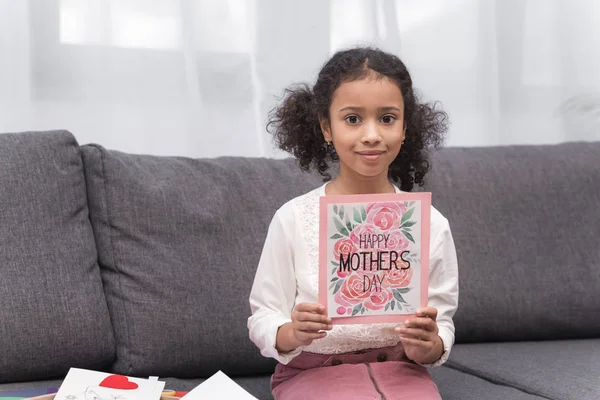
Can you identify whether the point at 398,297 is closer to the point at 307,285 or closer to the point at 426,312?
the point at 426,312

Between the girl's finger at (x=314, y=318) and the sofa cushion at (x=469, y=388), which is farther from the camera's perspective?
the sofa cushion at (x=469, y=388)

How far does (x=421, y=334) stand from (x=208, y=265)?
0.64 meters

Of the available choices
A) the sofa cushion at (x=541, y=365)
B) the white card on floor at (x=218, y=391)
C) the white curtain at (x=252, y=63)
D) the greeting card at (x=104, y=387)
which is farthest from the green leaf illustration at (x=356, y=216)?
the white curtain at (x=252, y=63)

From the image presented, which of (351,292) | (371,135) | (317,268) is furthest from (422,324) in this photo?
(371,135)

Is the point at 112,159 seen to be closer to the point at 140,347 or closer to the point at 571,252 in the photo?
the point at 140,347

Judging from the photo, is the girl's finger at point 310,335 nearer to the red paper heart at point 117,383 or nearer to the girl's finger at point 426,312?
the girl's finger at point 426,312

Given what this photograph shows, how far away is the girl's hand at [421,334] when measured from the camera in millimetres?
1508

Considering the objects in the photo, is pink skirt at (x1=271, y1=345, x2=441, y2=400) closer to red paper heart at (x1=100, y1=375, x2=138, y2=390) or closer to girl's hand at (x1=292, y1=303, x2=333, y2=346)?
girl's hand at (x1=292, y1=303, x2=333, y2=346)

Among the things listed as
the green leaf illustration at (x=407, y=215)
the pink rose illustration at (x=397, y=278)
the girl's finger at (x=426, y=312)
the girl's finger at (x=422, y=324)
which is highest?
the green leaf illustration at (x=407, y=215)

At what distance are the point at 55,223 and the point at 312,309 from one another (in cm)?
72

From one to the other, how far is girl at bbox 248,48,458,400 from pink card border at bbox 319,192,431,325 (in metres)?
0.04

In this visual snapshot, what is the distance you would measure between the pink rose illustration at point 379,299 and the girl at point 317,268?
55 mm

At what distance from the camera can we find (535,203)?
2.29m

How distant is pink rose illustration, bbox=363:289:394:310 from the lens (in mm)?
1507
